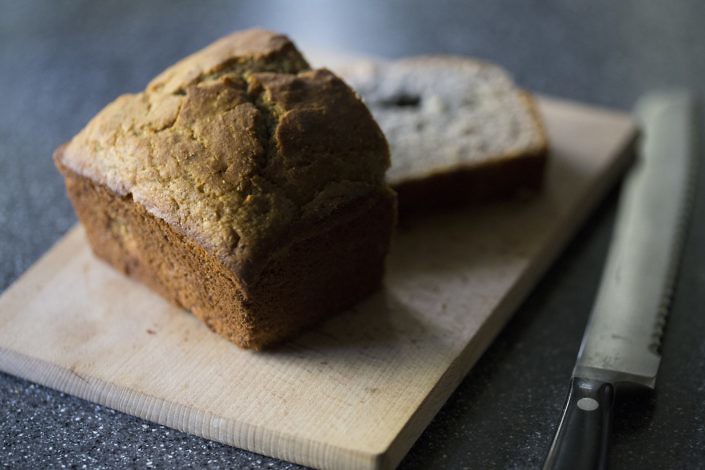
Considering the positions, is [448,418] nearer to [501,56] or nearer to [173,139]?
[173,139]

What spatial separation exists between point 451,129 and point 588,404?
3.42 feet

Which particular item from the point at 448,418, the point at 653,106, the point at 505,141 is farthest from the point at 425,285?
the point at 653,106

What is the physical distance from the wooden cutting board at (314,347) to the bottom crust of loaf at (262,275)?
5 cm

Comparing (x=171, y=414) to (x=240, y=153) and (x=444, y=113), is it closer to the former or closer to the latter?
(x=240, y=153)

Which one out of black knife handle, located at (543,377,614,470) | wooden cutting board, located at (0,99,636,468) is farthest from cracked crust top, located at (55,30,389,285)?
black knife handle, located at (543,377,614,470)

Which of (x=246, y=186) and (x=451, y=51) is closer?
(x=246, y=186)

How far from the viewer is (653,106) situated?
2.81m

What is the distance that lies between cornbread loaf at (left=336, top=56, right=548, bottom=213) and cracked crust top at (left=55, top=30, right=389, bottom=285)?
433 mm

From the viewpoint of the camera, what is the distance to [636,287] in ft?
6.70

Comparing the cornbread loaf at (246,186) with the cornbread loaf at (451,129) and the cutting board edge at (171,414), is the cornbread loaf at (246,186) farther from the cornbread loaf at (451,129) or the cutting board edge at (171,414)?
the cornbread loaf at (451,129)

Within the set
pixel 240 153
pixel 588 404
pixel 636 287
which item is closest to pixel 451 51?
pixel 636 287

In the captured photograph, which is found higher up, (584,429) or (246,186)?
(246,186)

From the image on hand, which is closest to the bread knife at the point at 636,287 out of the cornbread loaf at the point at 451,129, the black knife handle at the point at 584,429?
the black knife handle at the point at 584,429

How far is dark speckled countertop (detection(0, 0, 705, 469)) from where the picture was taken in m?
1.75
